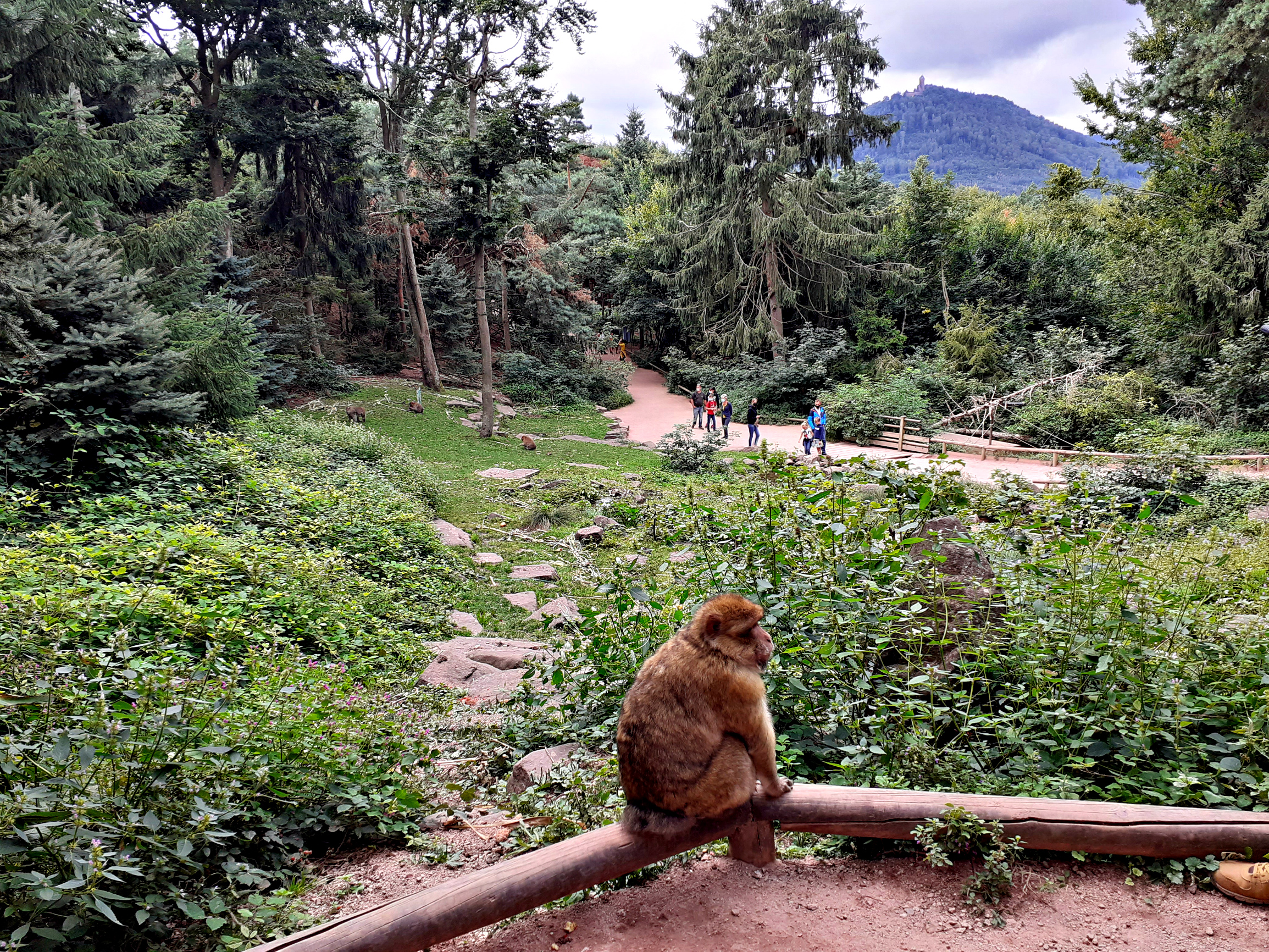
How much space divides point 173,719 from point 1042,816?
11.9 ft

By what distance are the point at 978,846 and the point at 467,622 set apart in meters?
6.32

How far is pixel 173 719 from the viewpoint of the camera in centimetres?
296

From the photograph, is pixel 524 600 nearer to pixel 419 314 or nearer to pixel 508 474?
pixel 508 474

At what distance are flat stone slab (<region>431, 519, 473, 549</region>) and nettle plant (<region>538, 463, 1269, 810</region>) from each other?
6254 millimetres

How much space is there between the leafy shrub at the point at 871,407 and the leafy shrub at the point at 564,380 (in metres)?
9.50

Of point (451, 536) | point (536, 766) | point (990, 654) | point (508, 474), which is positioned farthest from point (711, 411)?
point (990, 654)

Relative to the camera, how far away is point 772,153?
1051 inches

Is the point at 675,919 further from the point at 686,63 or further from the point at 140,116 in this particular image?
the point at 686,63

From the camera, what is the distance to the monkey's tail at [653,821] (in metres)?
2.66

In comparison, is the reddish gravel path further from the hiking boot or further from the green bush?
the green bush

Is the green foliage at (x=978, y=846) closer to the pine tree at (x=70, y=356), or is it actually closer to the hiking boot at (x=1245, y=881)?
the hiking boot at (x=1245, y=881)

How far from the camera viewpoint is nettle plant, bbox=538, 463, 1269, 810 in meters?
3.22

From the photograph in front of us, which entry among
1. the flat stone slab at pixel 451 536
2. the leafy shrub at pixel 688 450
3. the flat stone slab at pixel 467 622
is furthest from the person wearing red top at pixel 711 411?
the flat stone slab at pixel 467 622

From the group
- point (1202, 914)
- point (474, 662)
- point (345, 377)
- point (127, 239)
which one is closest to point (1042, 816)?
point (1202, 914)
